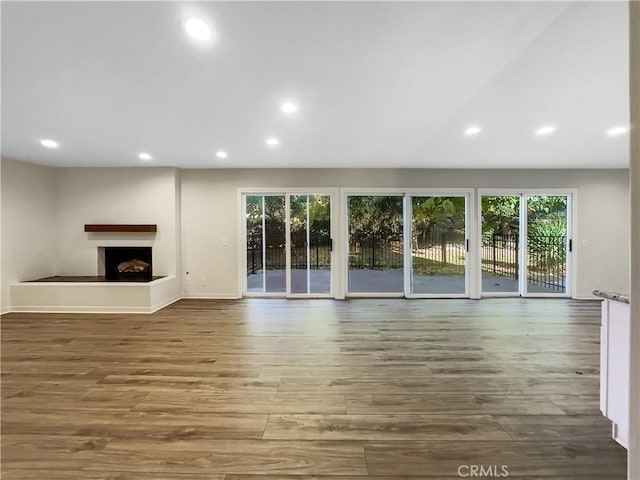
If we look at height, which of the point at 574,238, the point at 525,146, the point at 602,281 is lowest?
the point at 602,281

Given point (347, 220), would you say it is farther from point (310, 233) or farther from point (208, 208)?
point (208, 208)

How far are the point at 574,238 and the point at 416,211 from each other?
3010 mm

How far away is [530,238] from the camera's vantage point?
5797 mm

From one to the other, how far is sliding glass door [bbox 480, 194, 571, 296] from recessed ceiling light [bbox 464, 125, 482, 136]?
2374 millimetres

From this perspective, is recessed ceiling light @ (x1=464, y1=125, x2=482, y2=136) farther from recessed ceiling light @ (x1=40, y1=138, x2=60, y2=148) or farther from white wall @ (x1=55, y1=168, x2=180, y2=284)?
recessed ceiling light @ (x1=40, y1=138, x2=60, y2=148)

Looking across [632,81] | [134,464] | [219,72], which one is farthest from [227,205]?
[632,81]

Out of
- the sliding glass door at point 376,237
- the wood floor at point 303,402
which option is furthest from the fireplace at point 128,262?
the sliding glass door at point 376,237

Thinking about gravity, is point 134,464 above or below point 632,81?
below

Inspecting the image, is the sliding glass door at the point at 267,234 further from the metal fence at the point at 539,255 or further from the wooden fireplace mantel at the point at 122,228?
the metal fence at the point at 539,255

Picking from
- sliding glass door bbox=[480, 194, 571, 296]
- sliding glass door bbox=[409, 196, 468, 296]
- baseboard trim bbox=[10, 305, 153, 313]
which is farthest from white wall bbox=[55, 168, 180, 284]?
sliding glass door bbox=[480, 194, 571, 296]

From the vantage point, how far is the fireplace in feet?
18.3

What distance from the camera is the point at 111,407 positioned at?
215cm

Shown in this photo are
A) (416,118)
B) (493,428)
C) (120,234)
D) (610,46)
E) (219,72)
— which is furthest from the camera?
(120,234)

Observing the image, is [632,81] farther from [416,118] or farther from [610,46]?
[416,118]
